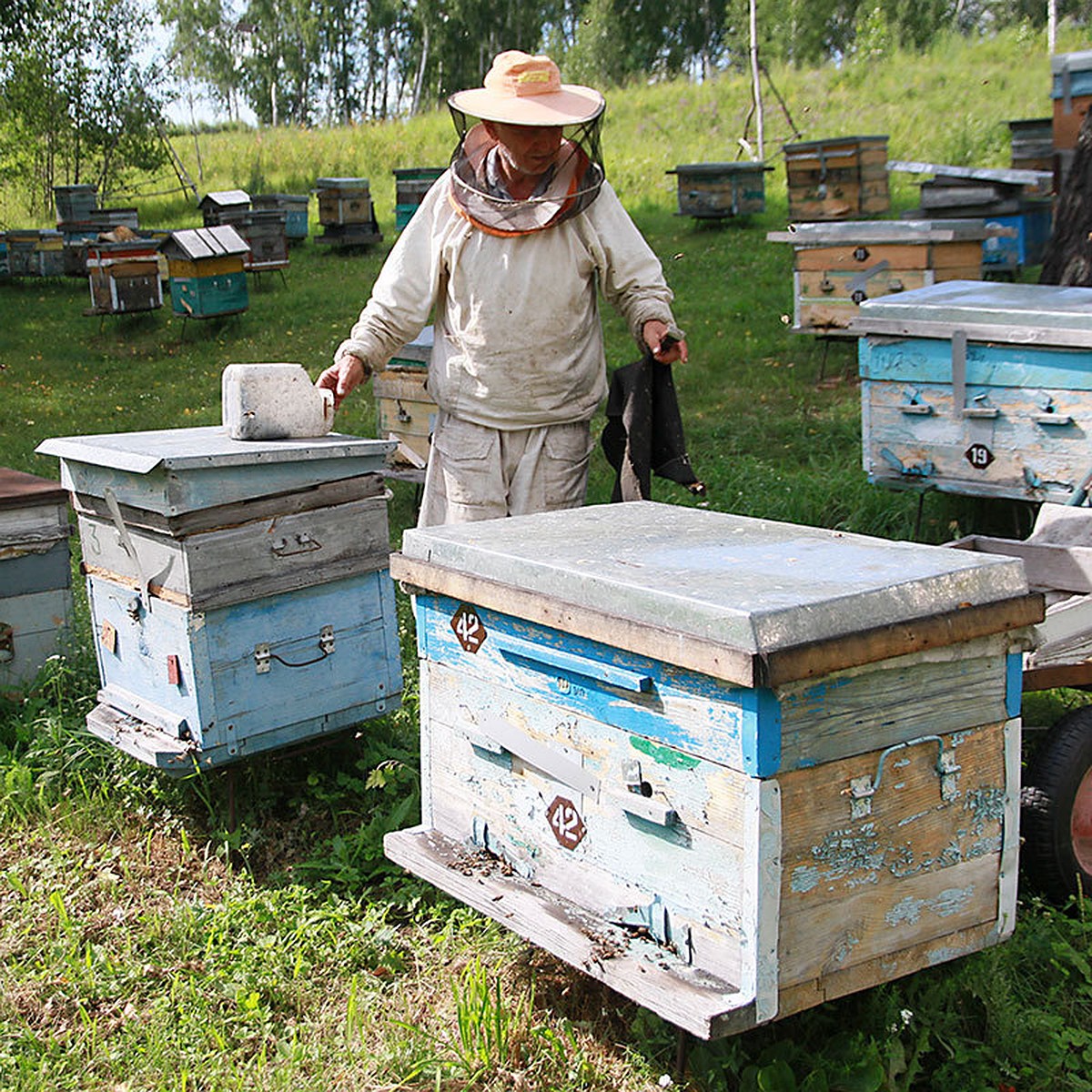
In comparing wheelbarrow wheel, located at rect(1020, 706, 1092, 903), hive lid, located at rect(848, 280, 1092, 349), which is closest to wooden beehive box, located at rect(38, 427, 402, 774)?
wheelbarrow wheel, located at rect(1020, 706, 1092, 903)

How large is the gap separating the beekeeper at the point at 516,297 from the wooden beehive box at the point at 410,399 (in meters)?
2.20

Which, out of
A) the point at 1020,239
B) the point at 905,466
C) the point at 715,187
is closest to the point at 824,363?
the point at 1020,239

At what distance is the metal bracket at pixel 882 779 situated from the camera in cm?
190

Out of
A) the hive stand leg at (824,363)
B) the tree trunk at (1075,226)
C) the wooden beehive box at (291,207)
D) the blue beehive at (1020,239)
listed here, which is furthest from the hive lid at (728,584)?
the wooden beehive box at (291,207)

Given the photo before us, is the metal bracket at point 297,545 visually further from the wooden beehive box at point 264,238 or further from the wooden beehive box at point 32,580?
the wooden beehive box at point 264,238

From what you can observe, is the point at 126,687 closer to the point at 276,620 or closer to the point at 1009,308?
the point at 276,620

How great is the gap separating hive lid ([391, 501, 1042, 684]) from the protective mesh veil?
1.08 m

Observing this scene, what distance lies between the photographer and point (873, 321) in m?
4.61

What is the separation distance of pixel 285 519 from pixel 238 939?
951 mm

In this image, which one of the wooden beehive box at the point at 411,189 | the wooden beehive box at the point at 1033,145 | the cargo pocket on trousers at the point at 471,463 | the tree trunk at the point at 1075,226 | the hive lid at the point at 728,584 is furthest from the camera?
the wooden beehive box at the point at 411,189

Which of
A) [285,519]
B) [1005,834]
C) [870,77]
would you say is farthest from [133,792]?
[870,77]

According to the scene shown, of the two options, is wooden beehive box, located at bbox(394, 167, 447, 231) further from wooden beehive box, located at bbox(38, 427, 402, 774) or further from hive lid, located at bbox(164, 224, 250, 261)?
wooden beehive box, located at bbox(38, 427, 402, 774)

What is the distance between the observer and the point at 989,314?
4.26 metres

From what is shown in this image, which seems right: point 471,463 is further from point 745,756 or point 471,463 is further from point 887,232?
point 887,232
